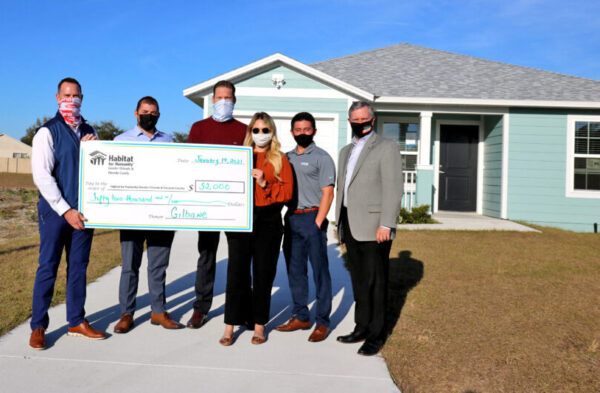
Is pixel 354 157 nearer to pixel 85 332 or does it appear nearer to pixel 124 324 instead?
pixel 124 324

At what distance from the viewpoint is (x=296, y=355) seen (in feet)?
11.6

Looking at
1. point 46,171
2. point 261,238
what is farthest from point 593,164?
point 46,171

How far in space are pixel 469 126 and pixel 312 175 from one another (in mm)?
10387

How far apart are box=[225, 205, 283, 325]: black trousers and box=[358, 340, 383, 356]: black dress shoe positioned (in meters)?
0.81

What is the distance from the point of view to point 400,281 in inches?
231

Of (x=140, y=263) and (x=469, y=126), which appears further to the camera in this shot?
(x=469, y=126)

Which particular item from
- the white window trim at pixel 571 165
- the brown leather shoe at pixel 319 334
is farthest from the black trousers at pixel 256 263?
the white window trim at pixel 571 165

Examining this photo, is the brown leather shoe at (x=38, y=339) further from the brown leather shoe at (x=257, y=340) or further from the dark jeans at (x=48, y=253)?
the brown leather shoe at (x=257, y=340)

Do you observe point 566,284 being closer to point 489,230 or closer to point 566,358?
point 566,358

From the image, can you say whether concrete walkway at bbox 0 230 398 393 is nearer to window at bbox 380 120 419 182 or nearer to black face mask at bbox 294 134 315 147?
black face mask at bbox 294 134 315 147

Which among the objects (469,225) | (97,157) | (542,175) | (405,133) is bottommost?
(469,225)

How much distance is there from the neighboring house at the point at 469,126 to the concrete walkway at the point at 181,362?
7.59m

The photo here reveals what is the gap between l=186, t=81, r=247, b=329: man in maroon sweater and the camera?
13.4 feet

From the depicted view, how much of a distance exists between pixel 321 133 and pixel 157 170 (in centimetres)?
800
